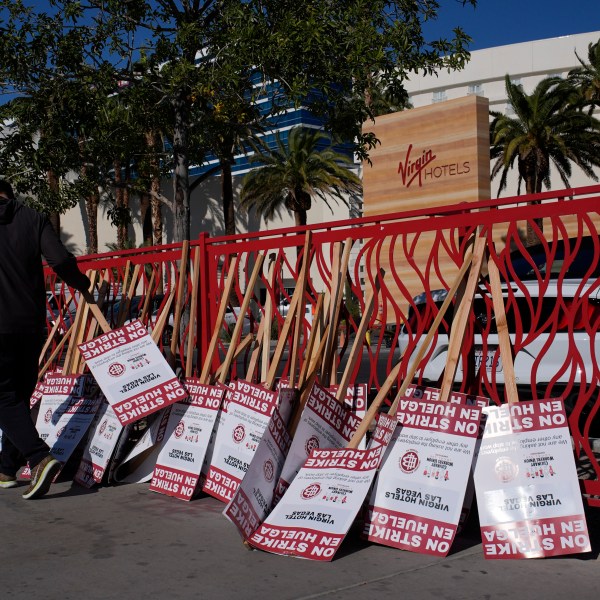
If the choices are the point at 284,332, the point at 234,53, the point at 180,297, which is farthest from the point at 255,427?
the point at 234,53

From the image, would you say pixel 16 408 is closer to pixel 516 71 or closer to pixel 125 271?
pixel 125 271

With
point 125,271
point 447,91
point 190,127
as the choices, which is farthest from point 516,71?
point 125,271

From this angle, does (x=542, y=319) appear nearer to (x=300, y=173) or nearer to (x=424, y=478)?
(x=424, y=478)

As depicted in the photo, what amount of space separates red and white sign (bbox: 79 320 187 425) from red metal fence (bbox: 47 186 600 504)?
0.48 meters

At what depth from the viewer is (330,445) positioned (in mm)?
4531

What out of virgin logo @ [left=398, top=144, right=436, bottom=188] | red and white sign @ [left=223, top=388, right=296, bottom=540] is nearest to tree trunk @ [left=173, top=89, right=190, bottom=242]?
red and white sign @ [left=223, top=388, right=296, bottom=540]

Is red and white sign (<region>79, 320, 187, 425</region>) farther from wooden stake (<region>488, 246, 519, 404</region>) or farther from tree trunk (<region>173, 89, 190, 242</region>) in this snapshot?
tree trunk (<region>173, 89, 190, 242</region>)

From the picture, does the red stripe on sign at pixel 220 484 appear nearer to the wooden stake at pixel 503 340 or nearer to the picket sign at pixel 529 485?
the picket sign at pixel 529 485

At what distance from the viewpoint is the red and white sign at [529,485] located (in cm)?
363

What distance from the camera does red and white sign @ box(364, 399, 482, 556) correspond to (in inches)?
151

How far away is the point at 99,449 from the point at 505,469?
2665 millimetres

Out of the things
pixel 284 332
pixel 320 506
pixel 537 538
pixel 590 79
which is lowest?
pixel 537 538

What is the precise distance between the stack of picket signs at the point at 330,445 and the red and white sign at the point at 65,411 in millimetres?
19

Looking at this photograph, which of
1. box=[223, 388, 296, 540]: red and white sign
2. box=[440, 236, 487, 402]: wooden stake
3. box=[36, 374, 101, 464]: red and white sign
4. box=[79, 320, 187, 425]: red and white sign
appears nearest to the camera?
box=[223, 388, 296, 540]: red and white sign
